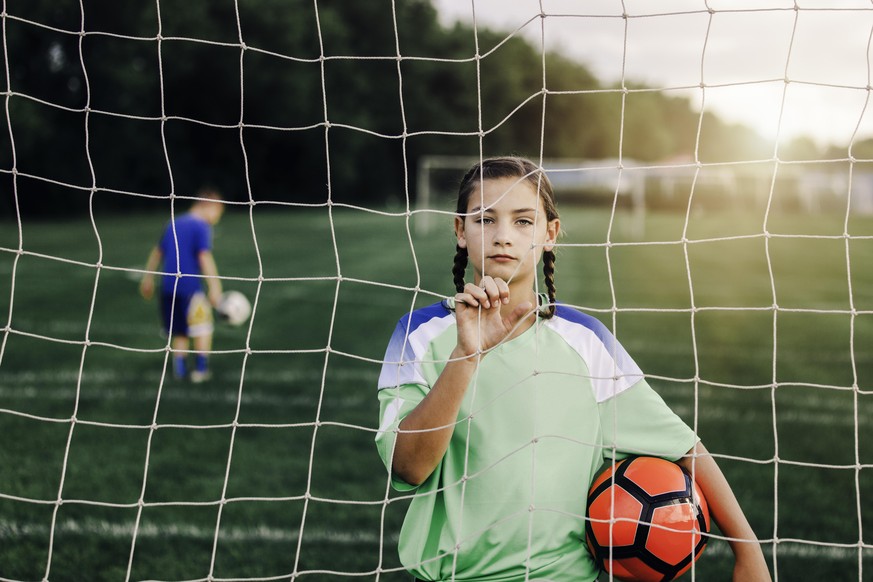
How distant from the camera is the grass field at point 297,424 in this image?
3.48 meters

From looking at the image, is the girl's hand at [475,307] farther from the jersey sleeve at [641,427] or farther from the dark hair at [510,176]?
the jersey sleeve at [641,427]

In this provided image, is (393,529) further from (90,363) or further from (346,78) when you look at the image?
(346,78)

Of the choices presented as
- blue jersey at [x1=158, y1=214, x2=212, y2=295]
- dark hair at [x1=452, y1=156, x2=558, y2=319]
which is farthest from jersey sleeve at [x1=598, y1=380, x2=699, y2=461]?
blue jersey at [x1=158, y1=214, x2=212, y2=295]

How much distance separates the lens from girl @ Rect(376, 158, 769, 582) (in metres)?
2.10

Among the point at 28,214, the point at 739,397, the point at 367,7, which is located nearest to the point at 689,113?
the point at 367,7

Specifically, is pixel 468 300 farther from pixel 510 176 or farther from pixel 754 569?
pixel 754 569

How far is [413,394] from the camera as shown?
2.22m

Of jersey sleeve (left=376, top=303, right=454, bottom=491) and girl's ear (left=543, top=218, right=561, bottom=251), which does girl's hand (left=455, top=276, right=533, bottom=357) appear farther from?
girl's ear (left=543, top=218, right=561, bottom=251)

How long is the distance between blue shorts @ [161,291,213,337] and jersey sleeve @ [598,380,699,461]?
498 cm

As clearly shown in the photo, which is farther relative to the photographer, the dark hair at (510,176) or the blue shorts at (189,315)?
the blue shorts at (189,315)

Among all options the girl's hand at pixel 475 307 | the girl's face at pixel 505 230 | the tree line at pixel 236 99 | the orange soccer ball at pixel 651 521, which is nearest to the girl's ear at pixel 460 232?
the girl's face at pixel 505 230

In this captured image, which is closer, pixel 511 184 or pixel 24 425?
pixel 511 184

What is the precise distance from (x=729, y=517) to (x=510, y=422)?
0.60 m

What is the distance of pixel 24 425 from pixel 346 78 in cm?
3661
